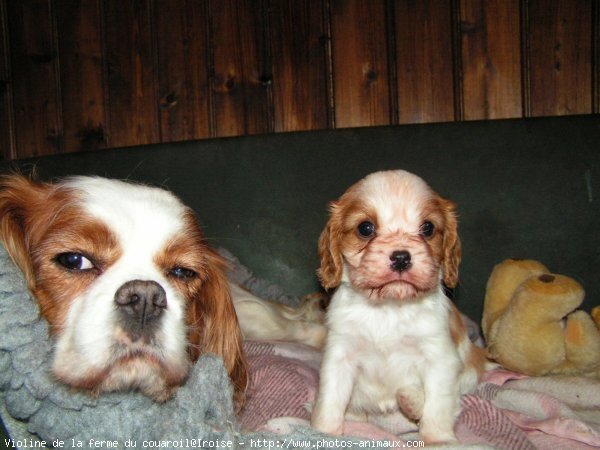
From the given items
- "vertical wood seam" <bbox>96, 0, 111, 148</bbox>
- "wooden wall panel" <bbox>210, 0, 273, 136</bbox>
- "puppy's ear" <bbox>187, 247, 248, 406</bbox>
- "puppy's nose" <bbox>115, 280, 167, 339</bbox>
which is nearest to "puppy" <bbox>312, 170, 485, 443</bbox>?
"puppy's ear" <bbox>187, 247, 248, 406</bbox>

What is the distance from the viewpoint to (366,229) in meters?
1.98

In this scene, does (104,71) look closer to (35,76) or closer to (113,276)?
(35,76)

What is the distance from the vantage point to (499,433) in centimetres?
181

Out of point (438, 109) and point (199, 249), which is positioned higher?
point (438, 109)

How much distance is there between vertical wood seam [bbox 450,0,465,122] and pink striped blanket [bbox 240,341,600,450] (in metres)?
1.55

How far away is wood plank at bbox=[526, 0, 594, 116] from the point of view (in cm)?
324

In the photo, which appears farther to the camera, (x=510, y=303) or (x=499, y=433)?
(x=510, y=303)

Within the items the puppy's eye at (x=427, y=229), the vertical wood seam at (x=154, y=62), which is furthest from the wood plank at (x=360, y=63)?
the puppy's eye at (x=427, y=229)

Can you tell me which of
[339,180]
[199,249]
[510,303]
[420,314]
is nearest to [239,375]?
[199,249]

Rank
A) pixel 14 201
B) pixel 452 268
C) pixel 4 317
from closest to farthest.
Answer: pixel 4 317 → pixel 14 201 → pixel 452 268

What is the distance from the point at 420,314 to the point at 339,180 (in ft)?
3.76

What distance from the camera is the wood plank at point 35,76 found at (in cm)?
357

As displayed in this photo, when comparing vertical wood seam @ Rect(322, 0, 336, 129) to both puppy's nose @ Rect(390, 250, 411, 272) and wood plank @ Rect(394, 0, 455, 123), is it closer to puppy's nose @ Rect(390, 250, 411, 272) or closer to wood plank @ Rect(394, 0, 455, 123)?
wood plank @ Rect(394, 0, 455, 123)

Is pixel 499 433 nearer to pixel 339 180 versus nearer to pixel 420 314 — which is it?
pixel 420 314
